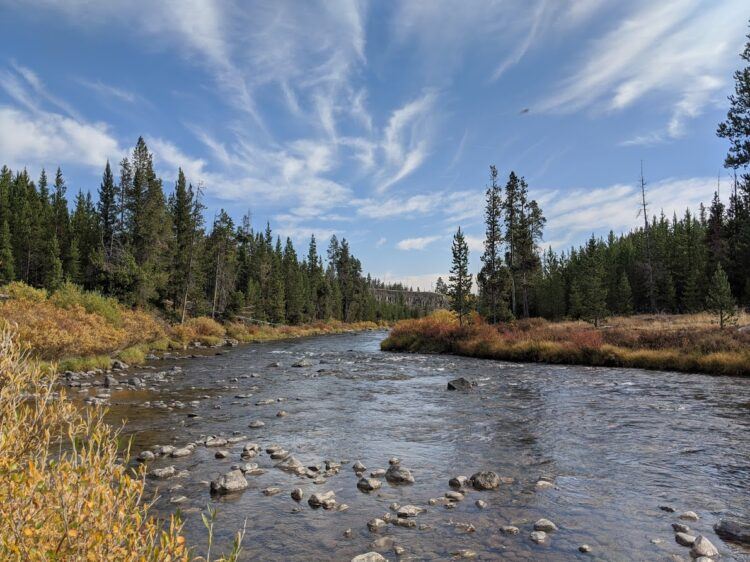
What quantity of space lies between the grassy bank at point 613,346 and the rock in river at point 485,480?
19347 mm

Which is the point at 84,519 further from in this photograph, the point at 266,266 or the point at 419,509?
the point at 266,266

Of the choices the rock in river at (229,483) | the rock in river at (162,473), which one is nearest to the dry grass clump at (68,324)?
the rock in river at (162,473)

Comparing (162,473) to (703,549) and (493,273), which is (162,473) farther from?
(493,273)

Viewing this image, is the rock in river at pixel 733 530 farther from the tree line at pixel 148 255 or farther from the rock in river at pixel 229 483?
the tree line at pixel 148 255

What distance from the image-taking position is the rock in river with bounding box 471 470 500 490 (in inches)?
312

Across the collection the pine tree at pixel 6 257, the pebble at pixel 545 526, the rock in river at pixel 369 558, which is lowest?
the pebble at pixel 545 526

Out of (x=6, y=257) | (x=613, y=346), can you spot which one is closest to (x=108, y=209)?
(x=6, y=257)

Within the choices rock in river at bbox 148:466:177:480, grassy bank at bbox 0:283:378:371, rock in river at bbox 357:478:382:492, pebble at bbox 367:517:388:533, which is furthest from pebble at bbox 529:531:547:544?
grassy bank at bbox 0:283:378:371

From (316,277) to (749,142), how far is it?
8549 centimetres

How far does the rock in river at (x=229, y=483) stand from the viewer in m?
7.75

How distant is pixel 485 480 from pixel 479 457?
1.66m

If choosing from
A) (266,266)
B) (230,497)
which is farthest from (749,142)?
(266,266)

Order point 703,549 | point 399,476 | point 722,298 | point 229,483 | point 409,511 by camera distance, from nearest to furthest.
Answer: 1. point 703,549
2. point 409,511
3. point 229,483
4. point 399,476
5. point 722,298

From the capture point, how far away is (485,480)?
8055mm
